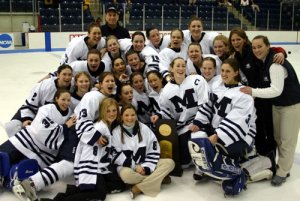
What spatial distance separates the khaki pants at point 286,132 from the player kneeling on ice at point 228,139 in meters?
0.13

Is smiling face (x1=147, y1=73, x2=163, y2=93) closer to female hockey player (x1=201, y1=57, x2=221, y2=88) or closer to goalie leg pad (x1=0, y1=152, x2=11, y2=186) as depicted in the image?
female hockey player (x1=201, y1=57, x2=221, y2=88)

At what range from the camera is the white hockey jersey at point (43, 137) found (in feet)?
11.4

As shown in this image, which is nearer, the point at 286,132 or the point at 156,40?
the point at 286,132

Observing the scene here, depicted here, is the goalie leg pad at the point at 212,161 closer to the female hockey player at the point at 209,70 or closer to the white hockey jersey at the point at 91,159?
the white hockey jersey at the point at 91,159

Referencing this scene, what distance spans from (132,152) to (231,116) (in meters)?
0.87

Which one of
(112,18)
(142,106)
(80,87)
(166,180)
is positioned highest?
(112,18)

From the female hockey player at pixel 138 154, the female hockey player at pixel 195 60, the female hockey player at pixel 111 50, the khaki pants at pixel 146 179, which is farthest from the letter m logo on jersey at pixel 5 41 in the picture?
the khaki pants at pixel 146 179

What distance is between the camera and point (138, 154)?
3.47 meters

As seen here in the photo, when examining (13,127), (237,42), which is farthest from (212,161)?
(13,127)

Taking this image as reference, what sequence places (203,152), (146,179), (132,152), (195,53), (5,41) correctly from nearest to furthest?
1. (203,152)
2. (146,179)
3. (132,152)
4. (195,53)
5. (5,41)

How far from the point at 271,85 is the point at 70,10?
1078 cm

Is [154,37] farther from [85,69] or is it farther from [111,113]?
[111,113]

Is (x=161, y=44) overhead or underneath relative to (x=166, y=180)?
overhead

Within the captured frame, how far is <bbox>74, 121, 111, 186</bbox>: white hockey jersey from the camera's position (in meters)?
3.24
